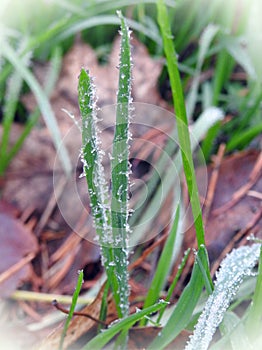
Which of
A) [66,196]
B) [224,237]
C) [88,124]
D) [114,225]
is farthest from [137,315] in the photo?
[66,196]

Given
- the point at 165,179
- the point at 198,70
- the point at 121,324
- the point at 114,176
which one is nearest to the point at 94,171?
the point at 114,176

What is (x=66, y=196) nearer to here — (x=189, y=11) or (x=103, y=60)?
(x=103, y=60)

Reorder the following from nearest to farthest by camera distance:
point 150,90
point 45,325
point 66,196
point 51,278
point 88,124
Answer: point 88,124
point 45,325
point 51,278
point 66,196
point 150,90

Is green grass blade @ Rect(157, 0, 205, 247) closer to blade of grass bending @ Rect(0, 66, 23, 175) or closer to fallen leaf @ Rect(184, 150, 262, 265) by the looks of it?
fallen leaf @ Rect(184, 150, 262, 265)

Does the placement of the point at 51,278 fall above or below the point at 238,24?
below

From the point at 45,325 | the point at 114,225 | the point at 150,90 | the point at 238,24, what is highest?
the point at 238,24

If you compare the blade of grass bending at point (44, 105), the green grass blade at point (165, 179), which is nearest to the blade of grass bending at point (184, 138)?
the green grass blade at point (165, 179)

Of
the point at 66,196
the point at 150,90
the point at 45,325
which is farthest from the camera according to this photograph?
the point at 150,90

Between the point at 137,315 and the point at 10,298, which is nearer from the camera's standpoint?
the point at 137,315
